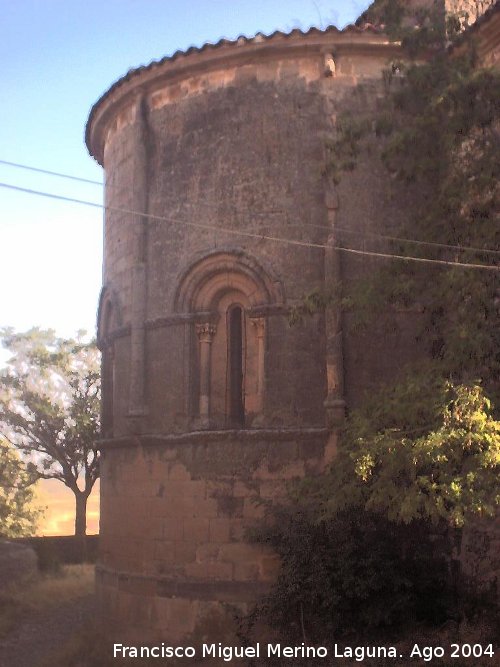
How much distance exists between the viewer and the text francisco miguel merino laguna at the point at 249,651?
8484mm

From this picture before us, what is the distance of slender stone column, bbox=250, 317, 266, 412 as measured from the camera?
1107 centimetres

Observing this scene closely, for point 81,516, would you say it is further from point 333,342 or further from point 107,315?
point 333,342

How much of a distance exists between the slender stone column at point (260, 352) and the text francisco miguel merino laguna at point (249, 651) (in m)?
3.08

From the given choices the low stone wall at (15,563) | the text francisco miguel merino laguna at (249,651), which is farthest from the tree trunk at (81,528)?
the text francisco miguel merino laguna at (249,651)

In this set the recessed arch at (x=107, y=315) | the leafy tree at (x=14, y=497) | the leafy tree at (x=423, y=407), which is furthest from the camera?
the leafy tree at (x=14, y=497)

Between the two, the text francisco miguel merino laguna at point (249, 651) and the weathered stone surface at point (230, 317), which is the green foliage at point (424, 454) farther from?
the weathered stone surface at point (230, 317)

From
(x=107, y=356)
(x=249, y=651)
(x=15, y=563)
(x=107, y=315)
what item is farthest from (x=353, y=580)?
(x=15, y=563)

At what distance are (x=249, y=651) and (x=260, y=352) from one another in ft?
12.6

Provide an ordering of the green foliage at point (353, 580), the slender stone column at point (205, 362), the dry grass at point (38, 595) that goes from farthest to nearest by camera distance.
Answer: the dry grass at point (38, 595)
the slender stone column at point (205, 362)
the green foliage at point (353, 580)

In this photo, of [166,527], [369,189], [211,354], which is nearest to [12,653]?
[166,527]

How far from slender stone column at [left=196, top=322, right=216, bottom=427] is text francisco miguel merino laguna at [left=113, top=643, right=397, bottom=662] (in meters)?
2.99

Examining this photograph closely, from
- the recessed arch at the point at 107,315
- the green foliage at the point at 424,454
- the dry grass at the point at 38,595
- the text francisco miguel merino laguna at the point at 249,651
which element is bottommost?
the dry grass at the point at 38,595

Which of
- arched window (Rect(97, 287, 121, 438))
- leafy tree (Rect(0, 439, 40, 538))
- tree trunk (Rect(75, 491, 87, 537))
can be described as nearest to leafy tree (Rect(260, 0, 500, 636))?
arched window (Rect(97, 287, 121, 438))

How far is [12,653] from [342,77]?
32.5ft
